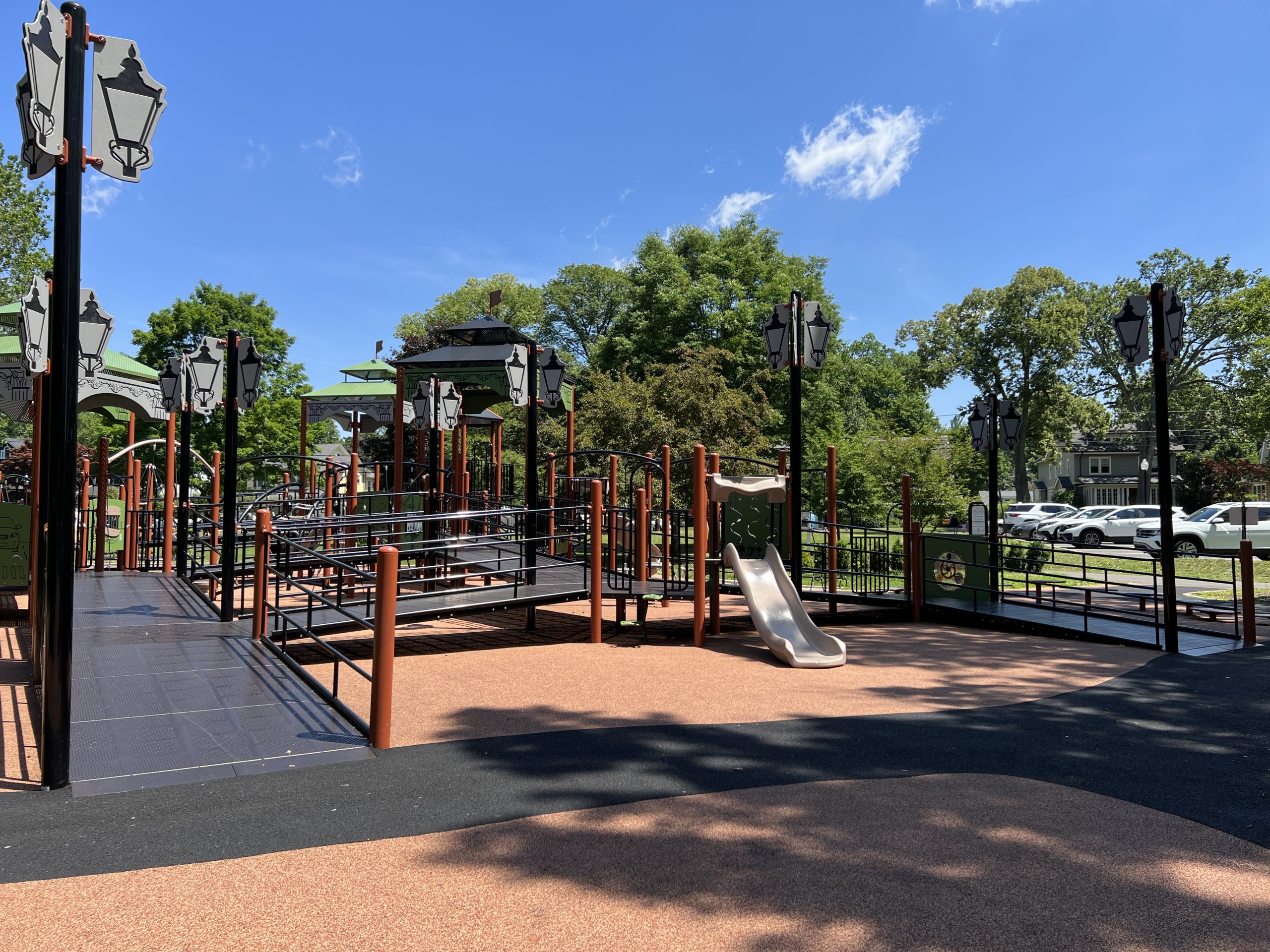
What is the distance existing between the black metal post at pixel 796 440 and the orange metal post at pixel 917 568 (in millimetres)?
2055

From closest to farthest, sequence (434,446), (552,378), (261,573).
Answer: (261,573), (552,378), (434,446)

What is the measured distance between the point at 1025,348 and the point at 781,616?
38.2m

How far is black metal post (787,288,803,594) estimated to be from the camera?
10297 millimetres

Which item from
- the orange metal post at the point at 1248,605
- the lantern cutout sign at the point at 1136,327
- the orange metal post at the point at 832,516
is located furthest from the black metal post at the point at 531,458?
the orange metal post at the point at 1248,605

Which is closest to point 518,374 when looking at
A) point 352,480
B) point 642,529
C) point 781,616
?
point 642,529

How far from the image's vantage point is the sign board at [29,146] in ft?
14.0

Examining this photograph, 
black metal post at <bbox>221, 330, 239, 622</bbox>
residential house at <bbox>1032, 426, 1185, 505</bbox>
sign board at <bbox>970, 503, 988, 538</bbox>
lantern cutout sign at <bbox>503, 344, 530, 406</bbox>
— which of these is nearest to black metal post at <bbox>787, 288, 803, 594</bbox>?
lantern cutout sign at <bbox>503, 344, 530, 406</bbox>

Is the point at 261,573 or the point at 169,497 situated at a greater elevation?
the point at 169,497

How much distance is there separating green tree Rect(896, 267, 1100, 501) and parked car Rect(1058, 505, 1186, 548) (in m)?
9.91

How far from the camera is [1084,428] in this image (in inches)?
1642

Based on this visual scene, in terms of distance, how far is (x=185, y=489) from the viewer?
37.5 feet

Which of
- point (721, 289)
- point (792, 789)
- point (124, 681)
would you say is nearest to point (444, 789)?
point (792, 789)

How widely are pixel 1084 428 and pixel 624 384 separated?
93.5ft

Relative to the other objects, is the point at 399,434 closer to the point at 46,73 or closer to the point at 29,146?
the point at 29,146
